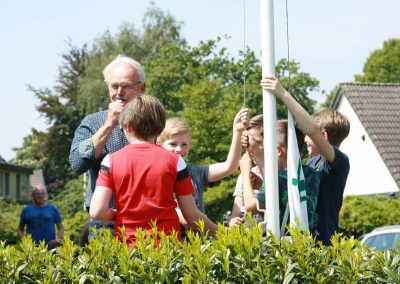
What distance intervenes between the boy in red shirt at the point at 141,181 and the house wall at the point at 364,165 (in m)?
35.3

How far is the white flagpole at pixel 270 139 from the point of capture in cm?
611

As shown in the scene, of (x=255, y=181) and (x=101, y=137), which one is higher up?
(x=101, y=137)

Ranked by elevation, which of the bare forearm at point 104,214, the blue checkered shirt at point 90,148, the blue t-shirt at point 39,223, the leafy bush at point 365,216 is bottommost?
the leafy bush at point 365,216

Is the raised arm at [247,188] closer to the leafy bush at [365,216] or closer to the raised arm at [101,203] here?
the raised arm at [101,203]

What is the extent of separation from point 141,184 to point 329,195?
4.22 ft

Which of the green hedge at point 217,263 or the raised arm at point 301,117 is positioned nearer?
the green hedge at point 217,263

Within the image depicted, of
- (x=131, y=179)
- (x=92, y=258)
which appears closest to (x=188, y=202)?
(x=131, y=179)

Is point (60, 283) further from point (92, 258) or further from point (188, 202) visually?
point (188, 202)

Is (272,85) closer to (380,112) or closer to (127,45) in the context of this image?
(380,112)

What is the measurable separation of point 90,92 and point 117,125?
194 ft

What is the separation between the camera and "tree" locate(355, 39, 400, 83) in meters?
75.7

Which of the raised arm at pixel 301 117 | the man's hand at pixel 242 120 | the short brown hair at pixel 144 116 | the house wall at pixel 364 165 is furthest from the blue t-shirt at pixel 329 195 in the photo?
the house wall at pixel 364 165

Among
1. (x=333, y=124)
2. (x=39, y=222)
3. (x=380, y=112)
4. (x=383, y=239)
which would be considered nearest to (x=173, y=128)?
(x=333, y=124)

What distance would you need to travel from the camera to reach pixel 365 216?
29172mm
